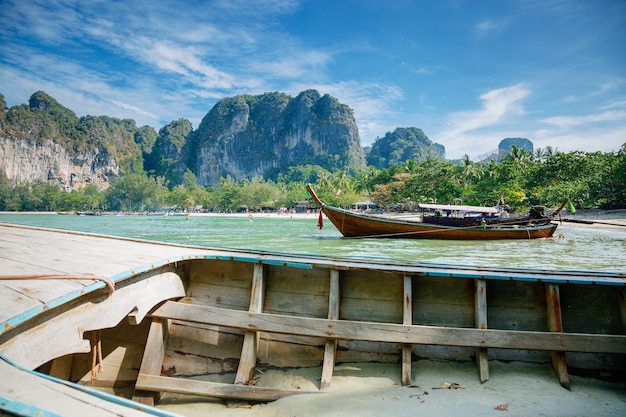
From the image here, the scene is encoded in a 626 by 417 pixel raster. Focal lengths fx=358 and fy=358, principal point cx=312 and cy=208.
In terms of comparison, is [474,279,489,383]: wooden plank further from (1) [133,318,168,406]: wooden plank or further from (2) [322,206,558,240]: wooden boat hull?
(2) [322,206,558,240]: wooden boat hull

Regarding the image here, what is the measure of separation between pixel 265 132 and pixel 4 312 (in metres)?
166

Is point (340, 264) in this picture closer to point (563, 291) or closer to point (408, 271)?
point (408, 271)

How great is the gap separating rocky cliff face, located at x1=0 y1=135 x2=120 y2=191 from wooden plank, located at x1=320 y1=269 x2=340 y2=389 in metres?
134

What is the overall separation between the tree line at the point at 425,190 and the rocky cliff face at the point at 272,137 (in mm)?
44944

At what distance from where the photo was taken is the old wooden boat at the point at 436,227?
633 inches

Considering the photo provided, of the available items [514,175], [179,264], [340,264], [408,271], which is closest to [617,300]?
[408,271]

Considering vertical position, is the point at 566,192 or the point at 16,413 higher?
the point at 566,192

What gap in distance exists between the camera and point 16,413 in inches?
42.9

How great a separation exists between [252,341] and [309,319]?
1.99 ft

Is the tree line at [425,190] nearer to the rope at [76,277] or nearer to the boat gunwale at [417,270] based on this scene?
the boat gunwale at [417,270]

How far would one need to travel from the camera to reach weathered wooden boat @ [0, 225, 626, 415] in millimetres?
3152

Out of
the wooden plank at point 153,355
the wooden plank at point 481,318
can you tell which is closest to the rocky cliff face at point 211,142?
the wooden plank at point 481,318

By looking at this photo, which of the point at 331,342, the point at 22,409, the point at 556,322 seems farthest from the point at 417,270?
the point at 22,409

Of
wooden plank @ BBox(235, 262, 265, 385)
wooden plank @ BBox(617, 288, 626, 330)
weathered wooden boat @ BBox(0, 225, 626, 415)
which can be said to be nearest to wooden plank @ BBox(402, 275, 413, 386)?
weathered wooden boat @ BBox(0, 225, 626, 415)
